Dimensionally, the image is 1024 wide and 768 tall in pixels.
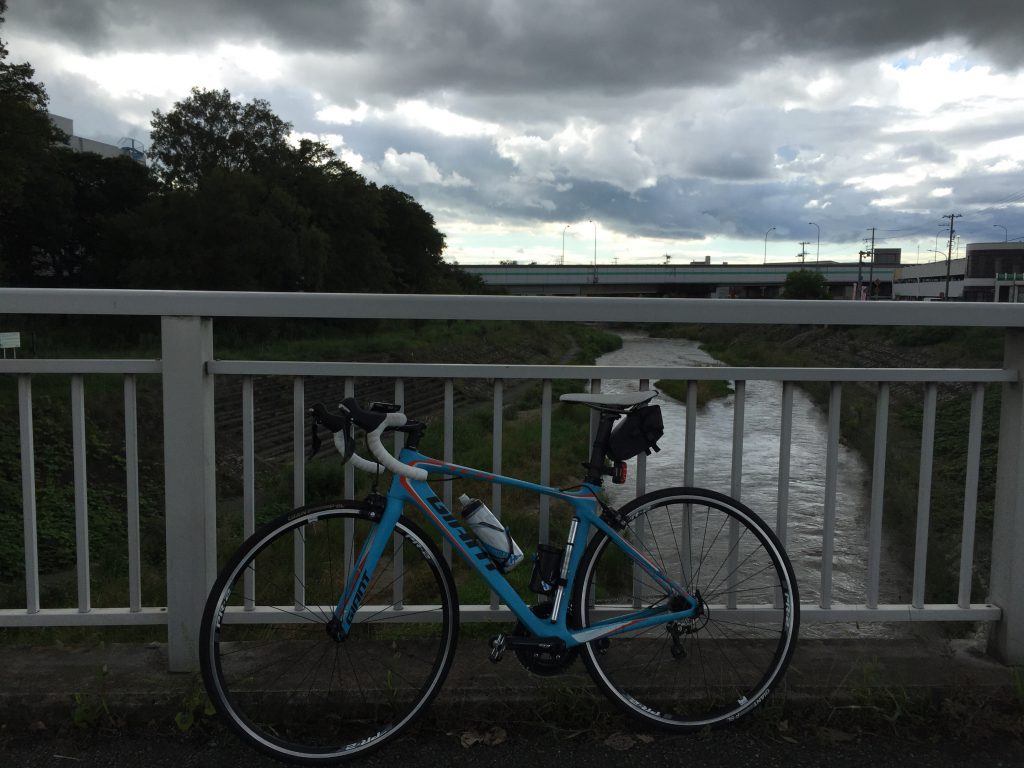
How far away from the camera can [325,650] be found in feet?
9.62

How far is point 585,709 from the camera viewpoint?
2.79 m

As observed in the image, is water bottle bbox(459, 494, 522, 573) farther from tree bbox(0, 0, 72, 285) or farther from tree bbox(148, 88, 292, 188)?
tree bbox(148, 88, 292, 188)

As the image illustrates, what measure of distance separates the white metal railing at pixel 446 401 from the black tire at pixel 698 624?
19cm

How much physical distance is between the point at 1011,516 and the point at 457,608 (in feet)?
6.73

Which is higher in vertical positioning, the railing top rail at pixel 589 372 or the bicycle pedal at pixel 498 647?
the railing top rail at pixel 589 372

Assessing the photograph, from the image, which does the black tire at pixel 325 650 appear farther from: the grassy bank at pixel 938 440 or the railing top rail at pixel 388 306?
the grassy bank at pixel 938 440

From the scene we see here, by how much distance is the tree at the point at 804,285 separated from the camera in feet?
204

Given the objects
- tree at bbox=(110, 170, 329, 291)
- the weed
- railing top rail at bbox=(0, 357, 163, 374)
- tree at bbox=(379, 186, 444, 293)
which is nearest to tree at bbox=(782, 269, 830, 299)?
tree at bbox=(379, 186, 444, 293)

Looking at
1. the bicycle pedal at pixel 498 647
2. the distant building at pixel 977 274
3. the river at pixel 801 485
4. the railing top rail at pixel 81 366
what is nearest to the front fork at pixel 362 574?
the bicycle pedal at pixel 498 647

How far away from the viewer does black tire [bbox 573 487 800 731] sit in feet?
8.95

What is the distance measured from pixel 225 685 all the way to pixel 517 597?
0.92m

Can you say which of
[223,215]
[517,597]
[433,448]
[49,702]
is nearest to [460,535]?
[517,597]

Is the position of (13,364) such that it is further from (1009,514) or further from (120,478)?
(120,478)

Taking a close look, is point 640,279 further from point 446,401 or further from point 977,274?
point 446,401
